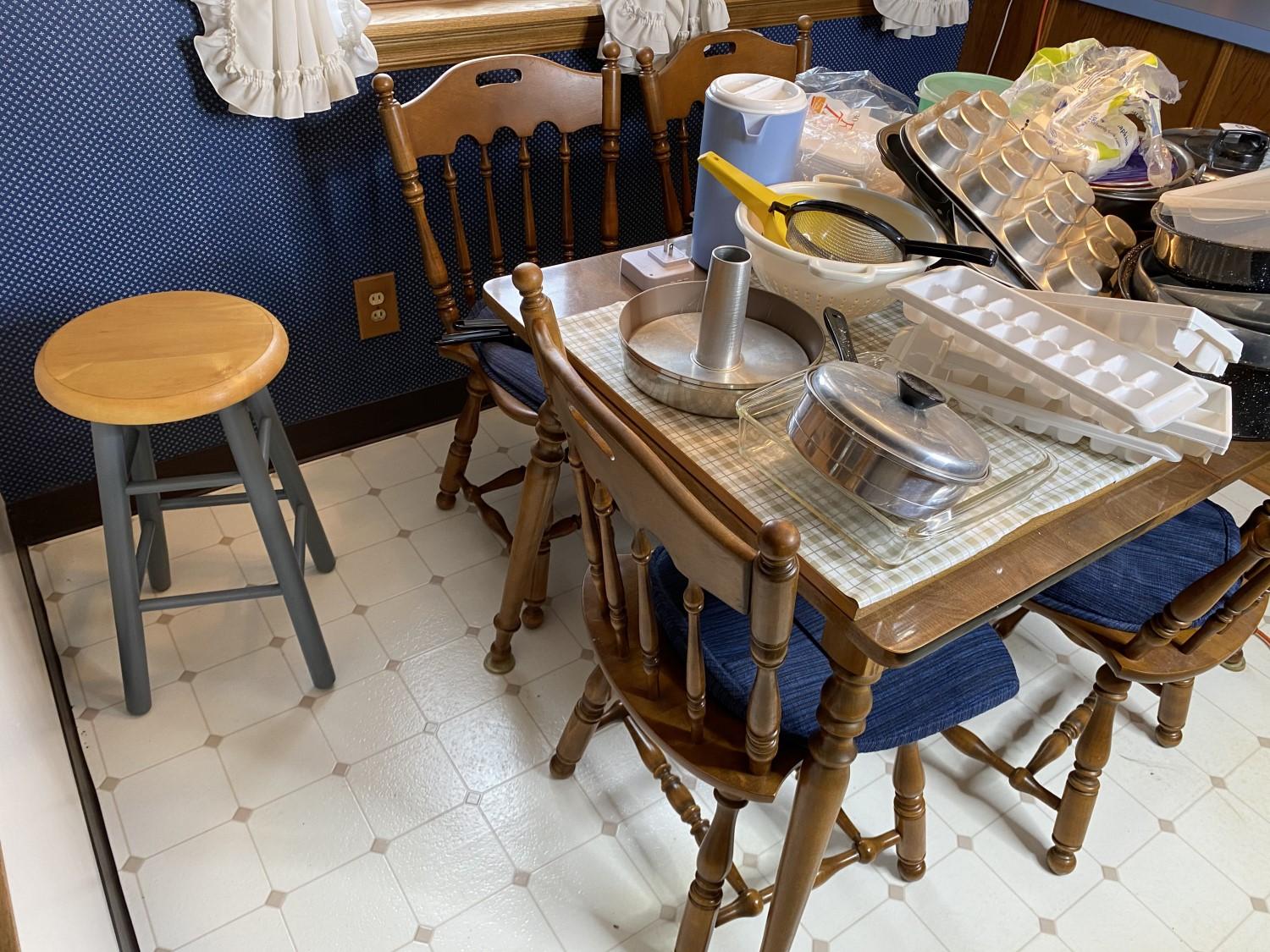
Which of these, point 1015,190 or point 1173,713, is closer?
point 1015,190

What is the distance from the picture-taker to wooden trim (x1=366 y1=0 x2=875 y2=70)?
5.70ft

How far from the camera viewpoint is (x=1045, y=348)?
102 centimetres

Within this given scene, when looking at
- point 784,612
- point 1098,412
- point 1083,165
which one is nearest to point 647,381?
point 784,612

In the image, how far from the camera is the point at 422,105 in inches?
63.4

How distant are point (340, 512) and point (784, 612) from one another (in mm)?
1419

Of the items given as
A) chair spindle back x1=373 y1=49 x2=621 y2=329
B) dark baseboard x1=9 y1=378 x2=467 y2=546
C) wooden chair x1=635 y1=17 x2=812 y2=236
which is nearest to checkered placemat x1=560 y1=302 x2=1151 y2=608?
chair spindle back x1=373 y1=49 x2=621 y2=329

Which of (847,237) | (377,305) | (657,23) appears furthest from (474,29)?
(847,237)

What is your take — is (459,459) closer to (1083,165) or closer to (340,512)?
(340,512)

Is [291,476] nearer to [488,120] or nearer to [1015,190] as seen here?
[488,120]

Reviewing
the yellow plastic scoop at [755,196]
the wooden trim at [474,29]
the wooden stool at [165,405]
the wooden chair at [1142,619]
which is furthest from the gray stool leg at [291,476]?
the wooden chair at [1142,619]

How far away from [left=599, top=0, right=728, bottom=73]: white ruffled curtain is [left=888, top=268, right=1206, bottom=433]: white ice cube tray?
3.55 ft

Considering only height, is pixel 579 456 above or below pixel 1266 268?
below

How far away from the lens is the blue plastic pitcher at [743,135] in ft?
4.07

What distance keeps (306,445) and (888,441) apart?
5.16 feet
